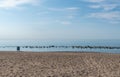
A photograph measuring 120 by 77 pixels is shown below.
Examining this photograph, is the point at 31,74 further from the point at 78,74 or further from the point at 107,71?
the point at 107,71

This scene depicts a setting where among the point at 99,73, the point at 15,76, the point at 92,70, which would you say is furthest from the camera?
the point at 92,70

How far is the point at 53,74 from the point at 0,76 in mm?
3046

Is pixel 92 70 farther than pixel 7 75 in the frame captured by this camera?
Yes

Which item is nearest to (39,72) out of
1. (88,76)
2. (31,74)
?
(31,74)

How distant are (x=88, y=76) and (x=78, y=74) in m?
0.77

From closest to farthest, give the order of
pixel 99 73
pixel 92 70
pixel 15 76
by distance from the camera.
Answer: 1. pixel 15 76
2. pixel 99 73
3. pixel 92 70

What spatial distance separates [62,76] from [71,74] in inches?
31.9

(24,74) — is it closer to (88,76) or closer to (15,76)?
(15,76)

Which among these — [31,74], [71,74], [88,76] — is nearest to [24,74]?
[31,74]

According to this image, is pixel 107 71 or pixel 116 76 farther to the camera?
pixel 107 71

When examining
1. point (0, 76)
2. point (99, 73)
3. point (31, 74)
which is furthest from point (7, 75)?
point (99, 73)

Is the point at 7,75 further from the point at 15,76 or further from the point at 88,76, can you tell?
the point at 88,76

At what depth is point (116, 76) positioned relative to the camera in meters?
14.8

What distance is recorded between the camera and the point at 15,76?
47.6 ft
